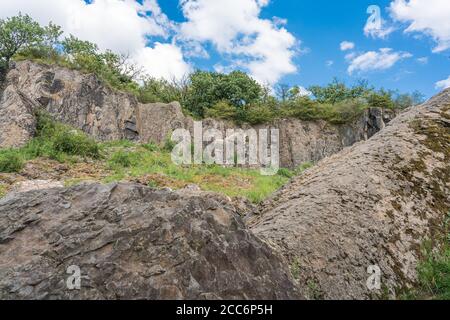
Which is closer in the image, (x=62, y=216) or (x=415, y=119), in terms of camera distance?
(x=62, y=216)

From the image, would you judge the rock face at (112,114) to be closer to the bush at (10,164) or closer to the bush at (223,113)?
the bush at (223,113)

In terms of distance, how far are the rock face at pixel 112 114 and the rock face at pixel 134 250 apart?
15.0 metres

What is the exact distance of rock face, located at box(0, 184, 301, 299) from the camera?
5.68 ft

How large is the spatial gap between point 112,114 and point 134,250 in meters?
19.4

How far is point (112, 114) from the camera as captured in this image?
66.6ft

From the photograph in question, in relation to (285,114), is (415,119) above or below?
below

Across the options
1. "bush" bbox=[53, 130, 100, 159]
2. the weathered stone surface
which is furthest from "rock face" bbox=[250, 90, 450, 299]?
the weathered stone surface

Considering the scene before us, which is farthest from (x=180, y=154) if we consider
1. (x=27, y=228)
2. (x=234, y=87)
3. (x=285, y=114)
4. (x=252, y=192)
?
(x=27, y=228)

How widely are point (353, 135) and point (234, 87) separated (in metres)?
8.96

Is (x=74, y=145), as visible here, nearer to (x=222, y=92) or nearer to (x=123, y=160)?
(x=123, y=160)

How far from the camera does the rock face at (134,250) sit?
1731 millimetres

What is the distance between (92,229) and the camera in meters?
1.99

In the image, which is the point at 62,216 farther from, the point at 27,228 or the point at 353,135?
the point at 353,135
